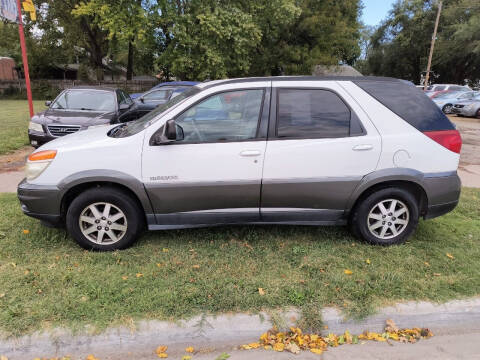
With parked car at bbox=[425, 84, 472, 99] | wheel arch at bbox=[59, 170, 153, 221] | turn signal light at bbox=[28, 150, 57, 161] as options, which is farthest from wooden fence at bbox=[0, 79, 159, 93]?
wheel arch at bbox=[59, 170, 153, 221]

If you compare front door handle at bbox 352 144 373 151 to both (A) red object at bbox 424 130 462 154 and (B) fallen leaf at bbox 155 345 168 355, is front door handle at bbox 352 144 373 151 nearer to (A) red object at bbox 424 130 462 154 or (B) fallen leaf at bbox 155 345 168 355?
(A) red object at bbox 424 130 462 154

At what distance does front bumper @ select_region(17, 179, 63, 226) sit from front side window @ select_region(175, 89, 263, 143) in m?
1.41

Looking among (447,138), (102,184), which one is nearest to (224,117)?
(102,184)

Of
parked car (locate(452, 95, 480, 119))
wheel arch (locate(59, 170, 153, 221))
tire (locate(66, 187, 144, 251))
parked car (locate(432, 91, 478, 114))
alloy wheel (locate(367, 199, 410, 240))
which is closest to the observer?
wheel arch (locate(59, 170, 153, 221))

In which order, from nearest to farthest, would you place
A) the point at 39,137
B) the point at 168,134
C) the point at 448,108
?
the point at 168,134
the point at 39,137
the point at 448,108

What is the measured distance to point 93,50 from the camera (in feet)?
97.5

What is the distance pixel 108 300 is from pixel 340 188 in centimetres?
240

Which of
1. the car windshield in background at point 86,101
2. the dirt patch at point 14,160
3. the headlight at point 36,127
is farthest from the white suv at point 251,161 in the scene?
the car windshield in background at point 86,101

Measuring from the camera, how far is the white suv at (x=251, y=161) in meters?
3.39

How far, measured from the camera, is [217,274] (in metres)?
3.24

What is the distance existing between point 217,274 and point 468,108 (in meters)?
20.0

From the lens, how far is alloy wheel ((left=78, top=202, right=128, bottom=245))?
3.52 metres

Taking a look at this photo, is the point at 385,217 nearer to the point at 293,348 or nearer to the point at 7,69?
the point at 293,348

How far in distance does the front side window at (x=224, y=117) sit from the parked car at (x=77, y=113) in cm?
431
